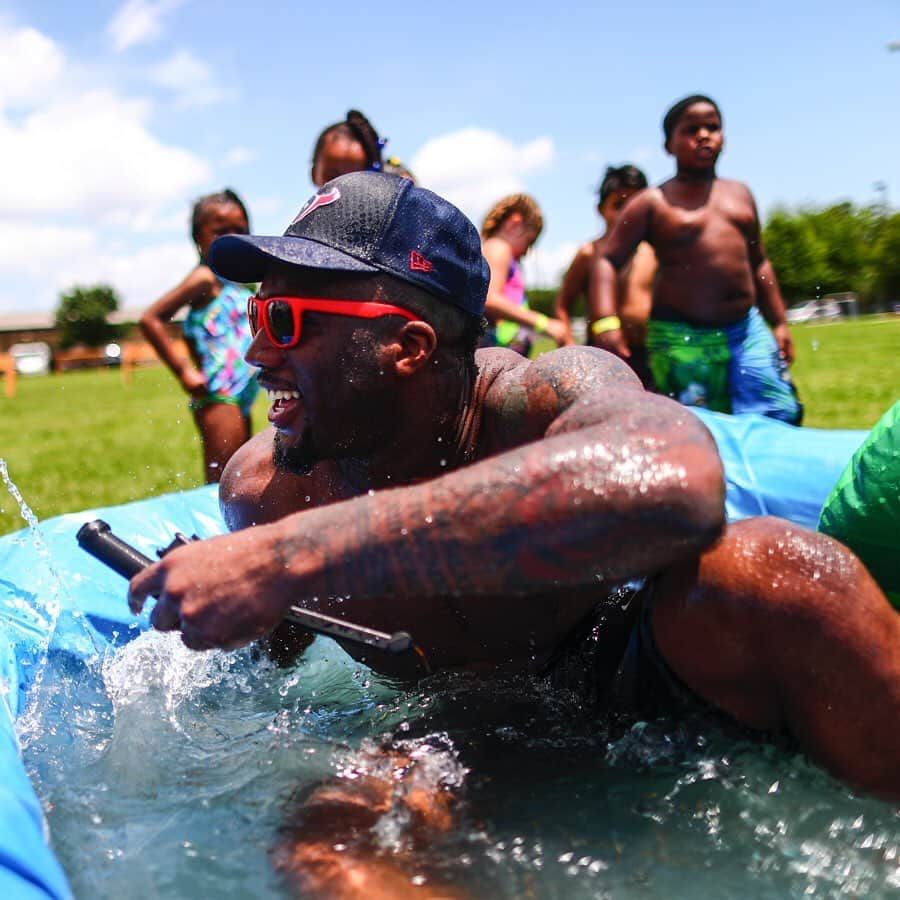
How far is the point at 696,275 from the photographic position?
4.96m

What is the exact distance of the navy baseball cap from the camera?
1.79m

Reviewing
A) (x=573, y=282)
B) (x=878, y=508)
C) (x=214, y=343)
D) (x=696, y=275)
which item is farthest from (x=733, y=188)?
(x=878, y=508)

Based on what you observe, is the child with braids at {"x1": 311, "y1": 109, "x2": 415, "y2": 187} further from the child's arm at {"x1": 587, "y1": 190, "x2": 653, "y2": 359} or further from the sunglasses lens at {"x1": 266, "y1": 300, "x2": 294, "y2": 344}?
the sunglasses lens at {"x1": 266, "y1": 300, "x2": 294, "y2": 344}

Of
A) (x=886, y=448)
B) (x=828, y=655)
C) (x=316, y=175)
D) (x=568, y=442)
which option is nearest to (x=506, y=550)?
(x=568, y=442)

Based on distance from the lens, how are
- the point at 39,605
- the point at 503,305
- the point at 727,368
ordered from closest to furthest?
the point at 39,605, the point at 727,368, the point at 503,305

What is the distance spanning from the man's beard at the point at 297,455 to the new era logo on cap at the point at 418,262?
368 millimetres

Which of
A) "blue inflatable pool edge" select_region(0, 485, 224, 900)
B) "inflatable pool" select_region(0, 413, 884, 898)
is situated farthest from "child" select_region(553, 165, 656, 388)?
"inflatable pool" select_region(0, 413, 884, 898)

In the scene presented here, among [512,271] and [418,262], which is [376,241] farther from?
[512,271]

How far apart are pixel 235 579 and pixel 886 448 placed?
1.12 meters

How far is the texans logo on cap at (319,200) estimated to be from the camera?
1867mm

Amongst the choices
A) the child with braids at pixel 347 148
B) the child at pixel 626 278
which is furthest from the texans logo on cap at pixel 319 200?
the child at pixel 626 278

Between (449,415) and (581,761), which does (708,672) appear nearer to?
(581,761)

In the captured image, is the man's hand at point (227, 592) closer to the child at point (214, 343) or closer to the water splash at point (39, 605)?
the water splash at point (39, 605)

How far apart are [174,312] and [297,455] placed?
3.62m
